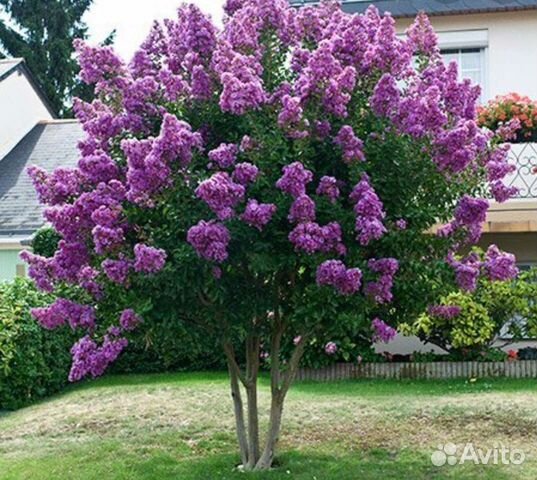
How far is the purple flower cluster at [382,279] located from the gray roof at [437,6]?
9914mm

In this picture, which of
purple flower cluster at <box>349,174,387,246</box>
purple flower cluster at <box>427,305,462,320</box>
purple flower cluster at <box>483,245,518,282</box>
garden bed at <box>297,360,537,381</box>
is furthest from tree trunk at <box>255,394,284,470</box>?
garden bed at <box>297,360,537,381</box>

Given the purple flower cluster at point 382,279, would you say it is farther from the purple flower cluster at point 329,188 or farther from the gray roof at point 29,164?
the gray roof at point 29,164

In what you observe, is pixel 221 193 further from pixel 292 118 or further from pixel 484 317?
pixel 484 317

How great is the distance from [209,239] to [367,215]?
1.19 meters

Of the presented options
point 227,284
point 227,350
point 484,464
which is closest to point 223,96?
point 227,284

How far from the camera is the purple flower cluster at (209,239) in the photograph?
18.5 feet

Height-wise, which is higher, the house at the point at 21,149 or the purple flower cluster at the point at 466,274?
the house at the point at 21,149

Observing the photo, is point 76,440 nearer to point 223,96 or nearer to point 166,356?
point 166,356

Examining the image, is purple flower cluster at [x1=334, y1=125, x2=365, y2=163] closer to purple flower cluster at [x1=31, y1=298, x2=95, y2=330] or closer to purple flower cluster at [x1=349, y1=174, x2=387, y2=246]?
purple flower cluster at [x1=349, y1=174, x2=387, y2=246]

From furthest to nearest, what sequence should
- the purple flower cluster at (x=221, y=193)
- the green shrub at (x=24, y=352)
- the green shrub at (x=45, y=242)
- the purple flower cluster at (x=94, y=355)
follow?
the green shrub at (x=45, y=242) < the green shrub at (x=24, y=352) < the purple flower cluster at (x=94, y=355) < the purple flower cluster at (x=221, y=193)

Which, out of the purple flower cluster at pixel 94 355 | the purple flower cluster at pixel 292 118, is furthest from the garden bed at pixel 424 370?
the purple flower cluster at pixel 292 118

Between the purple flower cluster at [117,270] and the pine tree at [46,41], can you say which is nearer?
the purple flower cluster at [117,270]

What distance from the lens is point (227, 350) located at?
705 centimetres

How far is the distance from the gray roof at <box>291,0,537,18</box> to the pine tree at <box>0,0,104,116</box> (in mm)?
20002
